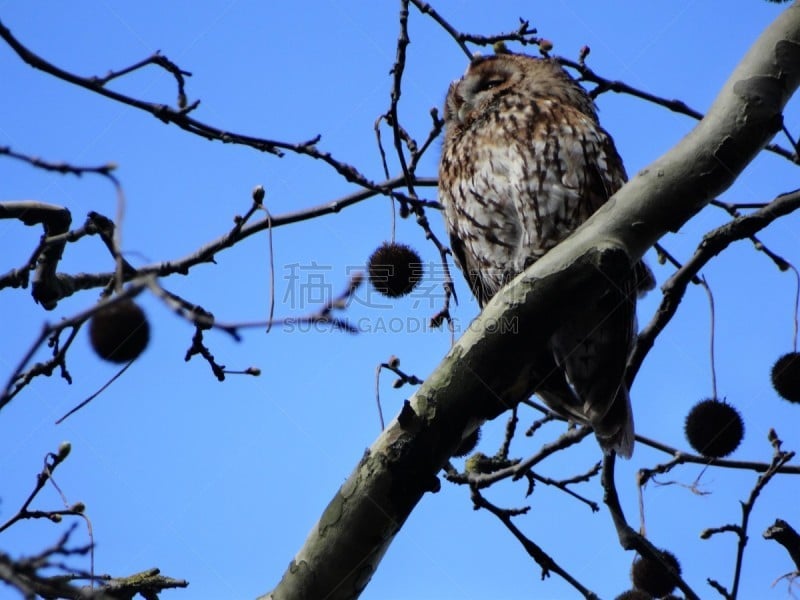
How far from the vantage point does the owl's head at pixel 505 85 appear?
150 inches

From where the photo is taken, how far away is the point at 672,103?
117 inches

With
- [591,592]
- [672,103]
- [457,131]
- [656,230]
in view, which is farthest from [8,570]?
[457,131]

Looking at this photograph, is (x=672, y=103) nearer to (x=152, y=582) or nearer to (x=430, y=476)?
(x=430, y=476)

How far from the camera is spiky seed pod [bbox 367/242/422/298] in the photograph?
11.3 feet

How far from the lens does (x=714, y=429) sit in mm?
3383

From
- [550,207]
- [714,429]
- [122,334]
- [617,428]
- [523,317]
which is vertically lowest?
[122,334]

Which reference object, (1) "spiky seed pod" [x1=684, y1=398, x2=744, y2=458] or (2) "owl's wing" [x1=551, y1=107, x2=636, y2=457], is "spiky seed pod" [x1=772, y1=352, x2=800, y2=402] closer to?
(1) "spiky seed pod" [x1=684, y1=398, x2=744, y2=458]

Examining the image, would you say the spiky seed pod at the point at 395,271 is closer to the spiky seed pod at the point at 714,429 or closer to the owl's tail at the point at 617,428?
the owl's tail at the point at 617,428

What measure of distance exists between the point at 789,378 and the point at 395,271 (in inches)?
60.5

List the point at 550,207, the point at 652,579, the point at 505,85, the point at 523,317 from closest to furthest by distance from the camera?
the point at 523,317, the point at 652,579, the point at 550,207, the point at 505,85

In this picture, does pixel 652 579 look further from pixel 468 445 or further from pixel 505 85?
pixel 505 85

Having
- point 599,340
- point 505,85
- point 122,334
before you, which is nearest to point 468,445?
point 599,340

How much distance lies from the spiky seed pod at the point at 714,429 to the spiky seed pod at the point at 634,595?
629mm

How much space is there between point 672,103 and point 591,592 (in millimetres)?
1576
